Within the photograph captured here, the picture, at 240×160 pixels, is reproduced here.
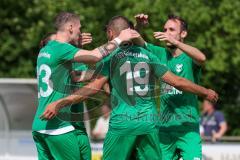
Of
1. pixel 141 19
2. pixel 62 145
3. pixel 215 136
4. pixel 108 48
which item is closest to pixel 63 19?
pixel 108 48

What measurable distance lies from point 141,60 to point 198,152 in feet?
5.78

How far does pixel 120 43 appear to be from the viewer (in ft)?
27.4

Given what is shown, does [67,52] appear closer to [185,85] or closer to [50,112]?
[50,112]

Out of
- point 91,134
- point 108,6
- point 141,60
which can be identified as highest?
point 108,6

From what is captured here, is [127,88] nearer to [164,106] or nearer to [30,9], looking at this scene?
[164,106]

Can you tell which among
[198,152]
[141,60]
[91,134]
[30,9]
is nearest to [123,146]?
[141,60]

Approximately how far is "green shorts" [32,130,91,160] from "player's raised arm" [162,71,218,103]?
114 centimetres

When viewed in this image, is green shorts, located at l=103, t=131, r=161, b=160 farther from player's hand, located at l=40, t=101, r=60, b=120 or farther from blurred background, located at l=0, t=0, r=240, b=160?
blurred background, located at l=0, t=0, r=240, b=160

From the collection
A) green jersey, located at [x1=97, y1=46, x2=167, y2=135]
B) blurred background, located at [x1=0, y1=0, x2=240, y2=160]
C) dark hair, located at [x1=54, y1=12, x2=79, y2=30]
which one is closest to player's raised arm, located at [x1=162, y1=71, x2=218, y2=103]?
green jersey, located at [x1=97, y1=46, x2=167, y2=135]

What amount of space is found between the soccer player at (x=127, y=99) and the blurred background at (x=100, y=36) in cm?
509

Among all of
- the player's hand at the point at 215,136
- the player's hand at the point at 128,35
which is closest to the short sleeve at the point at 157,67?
Result: the player's hand at the point at 128,35

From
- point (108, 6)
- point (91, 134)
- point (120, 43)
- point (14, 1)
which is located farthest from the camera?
point (14, 1)

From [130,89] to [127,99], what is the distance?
135 mm

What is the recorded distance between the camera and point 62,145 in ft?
28.4
